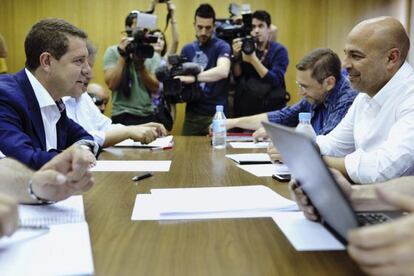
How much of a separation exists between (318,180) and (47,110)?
4.54 ft

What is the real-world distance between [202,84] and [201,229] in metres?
2.69

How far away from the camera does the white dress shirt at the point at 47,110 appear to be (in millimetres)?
1809

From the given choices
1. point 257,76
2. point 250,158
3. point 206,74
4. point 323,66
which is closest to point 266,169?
point 250,158

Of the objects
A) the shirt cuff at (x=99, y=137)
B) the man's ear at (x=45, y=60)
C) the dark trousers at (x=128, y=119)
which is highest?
the man's ear at (x=45, y=60)

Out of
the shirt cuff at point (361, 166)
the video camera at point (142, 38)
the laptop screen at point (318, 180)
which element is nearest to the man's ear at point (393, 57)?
the shirt cuff at point (361, 166)

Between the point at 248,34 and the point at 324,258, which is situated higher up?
the point at 248,34

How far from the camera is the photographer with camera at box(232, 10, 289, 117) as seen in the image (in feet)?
12.3

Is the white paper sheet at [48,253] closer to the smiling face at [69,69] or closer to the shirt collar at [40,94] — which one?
the shirt collar at [40,94]

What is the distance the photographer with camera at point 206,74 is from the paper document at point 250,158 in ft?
4.50

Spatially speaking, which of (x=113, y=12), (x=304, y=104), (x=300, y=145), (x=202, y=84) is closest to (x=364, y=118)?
(x=304, y=104)

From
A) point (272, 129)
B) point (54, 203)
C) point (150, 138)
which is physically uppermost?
point (272, 129)

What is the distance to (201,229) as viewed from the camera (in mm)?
1004

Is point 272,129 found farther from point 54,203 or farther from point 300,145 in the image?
point 54,203

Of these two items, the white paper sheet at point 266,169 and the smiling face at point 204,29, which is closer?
the white paper sheet at point 266,169
